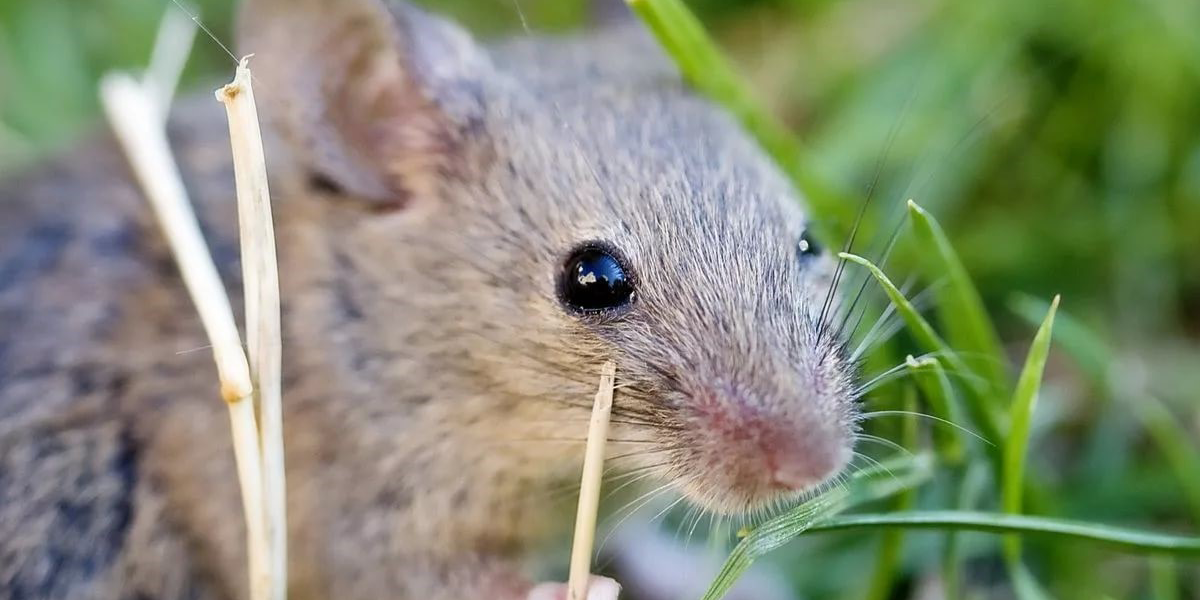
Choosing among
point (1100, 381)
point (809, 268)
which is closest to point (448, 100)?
point (809, 268)

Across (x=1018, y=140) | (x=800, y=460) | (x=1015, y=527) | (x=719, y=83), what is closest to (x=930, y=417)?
(x=1015, y=527)

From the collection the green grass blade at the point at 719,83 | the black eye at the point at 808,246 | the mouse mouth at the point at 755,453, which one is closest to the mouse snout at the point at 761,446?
the mouse mouth at the point at 755,453

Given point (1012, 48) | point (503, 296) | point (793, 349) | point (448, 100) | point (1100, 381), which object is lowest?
point (793, 349)

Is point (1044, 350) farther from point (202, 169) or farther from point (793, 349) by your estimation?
point (202, 169)

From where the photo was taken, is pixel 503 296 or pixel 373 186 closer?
pixel 503 296

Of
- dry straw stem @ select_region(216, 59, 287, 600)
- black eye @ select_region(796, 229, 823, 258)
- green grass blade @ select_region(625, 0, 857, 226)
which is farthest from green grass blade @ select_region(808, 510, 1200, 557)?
dry straw stem @ select_region(216, 59, 287, 600)

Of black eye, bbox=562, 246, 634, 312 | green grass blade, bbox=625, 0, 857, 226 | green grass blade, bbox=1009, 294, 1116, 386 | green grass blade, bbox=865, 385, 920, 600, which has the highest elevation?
green grass blade, bbox=625, 0, 857, 226

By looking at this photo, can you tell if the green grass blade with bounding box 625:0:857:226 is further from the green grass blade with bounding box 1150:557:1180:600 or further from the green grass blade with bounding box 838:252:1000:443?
the green grass blade with bounding box 1150:557:1180:600
